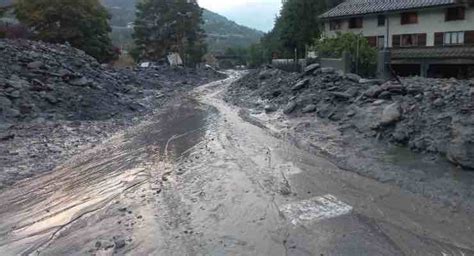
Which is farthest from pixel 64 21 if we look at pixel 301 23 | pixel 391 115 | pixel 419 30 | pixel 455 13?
pixel 391 115

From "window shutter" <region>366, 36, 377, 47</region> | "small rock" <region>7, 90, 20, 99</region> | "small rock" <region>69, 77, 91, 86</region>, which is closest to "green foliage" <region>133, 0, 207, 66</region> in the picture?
"window shutter" <region>366, 36, 377, 47</region>

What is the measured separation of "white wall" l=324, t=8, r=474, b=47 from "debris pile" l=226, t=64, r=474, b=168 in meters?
19.4

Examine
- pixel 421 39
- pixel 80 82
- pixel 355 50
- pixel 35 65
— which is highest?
pixel 421 39

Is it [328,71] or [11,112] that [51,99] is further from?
[328,71]

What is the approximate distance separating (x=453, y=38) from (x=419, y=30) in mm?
2997

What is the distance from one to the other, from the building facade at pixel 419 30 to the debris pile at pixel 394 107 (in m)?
17.3

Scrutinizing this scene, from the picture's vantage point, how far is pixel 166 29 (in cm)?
6450

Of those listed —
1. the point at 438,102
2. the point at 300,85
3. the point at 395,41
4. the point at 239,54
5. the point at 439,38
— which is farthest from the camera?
the point at 239,54

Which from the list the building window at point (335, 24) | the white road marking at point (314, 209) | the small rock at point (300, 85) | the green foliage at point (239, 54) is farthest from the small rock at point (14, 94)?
the green foliage at point (239, 54)

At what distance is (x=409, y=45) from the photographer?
137 ft

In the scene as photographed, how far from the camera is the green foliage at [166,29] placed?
6353cm

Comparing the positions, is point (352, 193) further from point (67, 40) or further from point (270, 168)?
point (67, 40)

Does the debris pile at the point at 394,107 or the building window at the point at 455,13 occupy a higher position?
the building window at the point at 455,13

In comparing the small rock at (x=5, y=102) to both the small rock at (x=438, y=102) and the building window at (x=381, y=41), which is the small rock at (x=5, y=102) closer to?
the small rock at (x=438, y=102)
